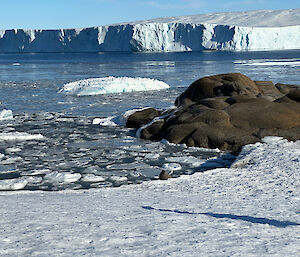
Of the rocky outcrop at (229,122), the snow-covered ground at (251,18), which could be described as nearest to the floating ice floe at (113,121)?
the rocky outcrop at (229,122)

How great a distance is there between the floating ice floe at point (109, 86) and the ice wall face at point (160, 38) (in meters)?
52.3

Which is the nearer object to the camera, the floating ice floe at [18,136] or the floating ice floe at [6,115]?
the floating ice floe at [18,136]

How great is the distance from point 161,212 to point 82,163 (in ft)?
8.90

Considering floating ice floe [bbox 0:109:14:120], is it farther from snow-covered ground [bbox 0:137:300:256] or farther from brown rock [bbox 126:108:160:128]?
snow-covered ground [bbox 0:137:300:256]

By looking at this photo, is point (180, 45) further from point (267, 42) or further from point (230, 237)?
point (230, 237)

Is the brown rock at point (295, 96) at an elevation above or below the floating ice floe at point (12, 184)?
above

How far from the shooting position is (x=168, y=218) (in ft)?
11.4

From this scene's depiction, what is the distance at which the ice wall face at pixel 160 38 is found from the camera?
71688 millimetres

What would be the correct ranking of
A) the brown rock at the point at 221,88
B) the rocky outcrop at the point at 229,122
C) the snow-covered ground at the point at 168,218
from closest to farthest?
the snow-covered ground at the point at 168,218 < the rocky outcrop at the point at 229,122 < the brown rock at the point at 221,88

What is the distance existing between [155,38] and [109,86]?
184 ft

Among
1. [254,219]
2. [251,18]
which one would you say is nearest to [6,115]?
[254,219]

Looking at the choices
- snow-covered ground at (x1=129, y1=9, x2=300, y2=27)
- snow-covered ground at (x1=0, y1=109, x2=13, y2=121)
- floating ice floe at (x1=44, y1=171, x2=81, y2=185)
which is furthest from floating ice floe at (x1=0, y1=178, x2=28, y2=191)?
snow-covered ground at (x1=129, y1=9, x2=300, y2=27)

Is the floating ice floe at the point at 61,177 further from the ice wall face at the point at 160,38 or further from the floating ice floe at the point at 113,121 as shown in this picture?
the ice wall face at the point at 160,38

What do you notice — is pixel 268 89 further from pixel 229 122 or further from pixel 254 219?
pixel 254 219
